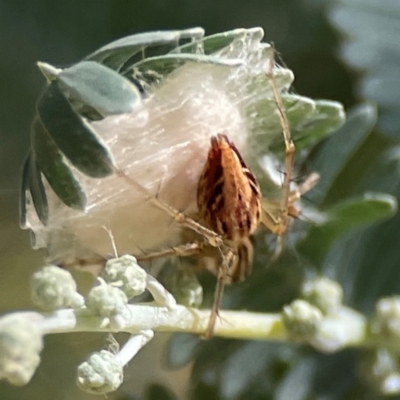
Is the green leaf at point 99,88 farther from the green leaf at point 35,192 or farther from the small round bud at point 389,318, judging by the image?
Answer: the small round bud at point 389,318

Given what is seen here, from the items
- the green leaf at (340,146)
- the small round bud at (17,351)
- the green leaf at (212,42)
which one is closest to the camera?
the small round bud at (17,351)

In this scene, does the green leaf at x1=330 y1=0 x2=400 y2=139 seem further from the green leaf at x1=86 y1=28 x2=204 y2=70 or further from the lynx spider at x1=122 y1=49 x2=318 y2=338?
the green leaf at x1=86 y1=28 x2=204 y2=70

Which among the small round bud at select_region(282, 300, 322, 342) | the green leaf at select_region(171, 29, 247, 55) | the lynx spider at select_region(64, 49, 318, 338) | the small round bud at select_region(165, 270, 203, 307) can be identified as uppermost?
the green leaf at select_region(171, 29, 247, 55)

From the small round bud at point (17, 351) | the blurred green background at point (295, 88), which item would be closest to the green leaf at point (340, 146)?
the blurred green background at point (295, 88)

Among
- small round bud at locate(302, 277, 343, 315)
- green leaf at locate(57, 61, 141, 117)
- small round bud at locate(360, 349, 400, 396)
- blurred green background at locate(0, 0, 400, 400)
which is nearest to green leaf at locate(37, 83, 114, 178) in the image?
green leaf at locate(57, 61, 141, 117)

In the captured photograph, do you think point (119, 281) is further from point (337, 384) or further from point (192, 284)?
point (337, 384)

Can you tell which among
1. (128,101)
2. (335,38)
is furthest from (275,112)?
(335,38)

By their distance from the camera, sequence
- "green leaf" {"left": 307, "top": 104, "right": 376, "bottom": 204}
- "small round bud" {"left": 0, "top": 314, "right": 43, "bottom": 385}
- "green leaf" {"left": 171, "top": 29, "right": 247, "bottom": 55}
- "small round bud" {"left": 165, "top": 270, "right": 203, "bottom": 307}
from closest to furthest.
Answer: "small round bud" {"left": 0, "top": 314, "right": 43, "bottom": 385}
"green leaf" {"left": 171, "top": 29, "right": 247, "bottom": 55}
"small round bud" {"left": 165, "top": 270, "right": 203, "bottom": 307}
"green leaf" {"left": 307, "top": 104, "right": 376, "bottom": 204}

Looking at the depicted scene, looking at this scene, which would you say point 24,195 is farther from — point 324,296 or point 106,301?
point 324,296
